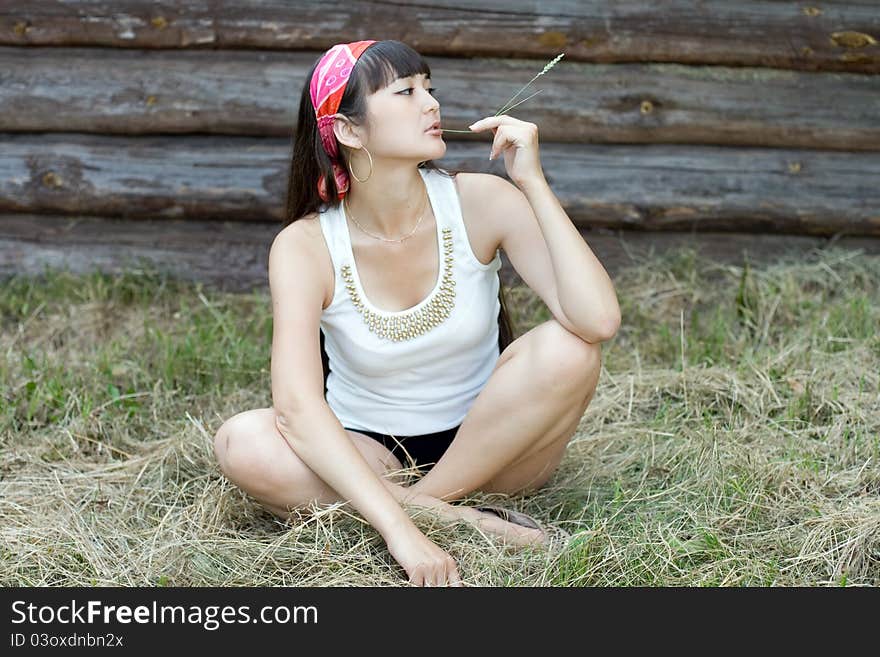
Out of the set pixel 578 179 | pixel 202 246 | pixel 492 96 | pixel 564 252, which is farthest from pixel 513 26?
pixel 564 252

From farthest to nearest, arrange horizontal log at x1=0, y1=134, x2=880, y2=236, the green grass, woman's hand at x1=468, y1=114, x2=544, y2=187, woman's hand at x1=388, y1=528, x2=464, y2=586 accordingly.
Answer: horizontal log at x1=0, y1=134, x2=880, y2=236
woman's hand at x1=468, y1=114, x2=544, y2=187
the green grass
woman's hand at x1=388, y1=528, x2=464, y2=586

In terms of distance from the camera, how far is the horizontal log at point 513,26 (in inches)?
164

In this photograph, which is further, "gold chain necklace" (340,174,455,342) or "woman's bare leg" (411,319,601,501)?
"gold chain necklace" (340,174,455,342)

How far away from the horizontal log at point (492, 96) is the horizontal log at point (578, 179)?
0.06 meters

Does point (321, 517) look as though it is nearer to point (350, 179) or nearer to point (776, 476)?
point (350, 179)

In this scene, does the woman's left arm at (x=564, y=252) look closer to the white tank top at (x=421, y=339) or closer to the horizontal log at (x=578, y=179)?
the white tank top at (x=421, y=339)

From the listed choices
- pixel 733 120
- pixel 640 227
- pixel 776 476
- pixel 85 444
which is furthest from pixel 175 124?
pixel 776 476

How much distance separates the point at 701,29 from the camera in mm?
4199

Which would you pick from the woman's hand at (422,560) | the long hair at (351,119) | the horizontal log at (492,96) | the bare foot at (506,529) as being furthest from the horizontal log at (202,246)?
the woman's hand at (422,560)

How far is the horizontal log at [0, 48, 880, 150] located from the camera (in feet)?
13.9

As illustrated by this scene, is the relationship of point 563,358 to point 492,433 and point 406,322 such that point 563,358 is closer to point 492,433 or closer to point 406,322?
point 492,433

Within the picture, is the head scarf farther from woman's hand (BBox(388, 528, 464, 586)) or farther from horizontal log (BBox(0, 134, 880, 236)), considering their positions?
horizontal log (BBox(0, 134, 880, 236))

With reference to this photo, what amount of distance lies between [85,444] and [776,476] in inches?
77.6

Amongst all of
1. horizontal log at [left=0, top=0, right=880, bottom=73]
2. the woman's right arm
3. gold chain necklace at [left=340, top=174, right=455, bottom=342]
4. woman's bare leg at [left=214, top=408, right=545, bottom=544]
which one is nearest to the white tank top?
gold chain necklace at [left=340, top=174, right=455, bottom=342]
